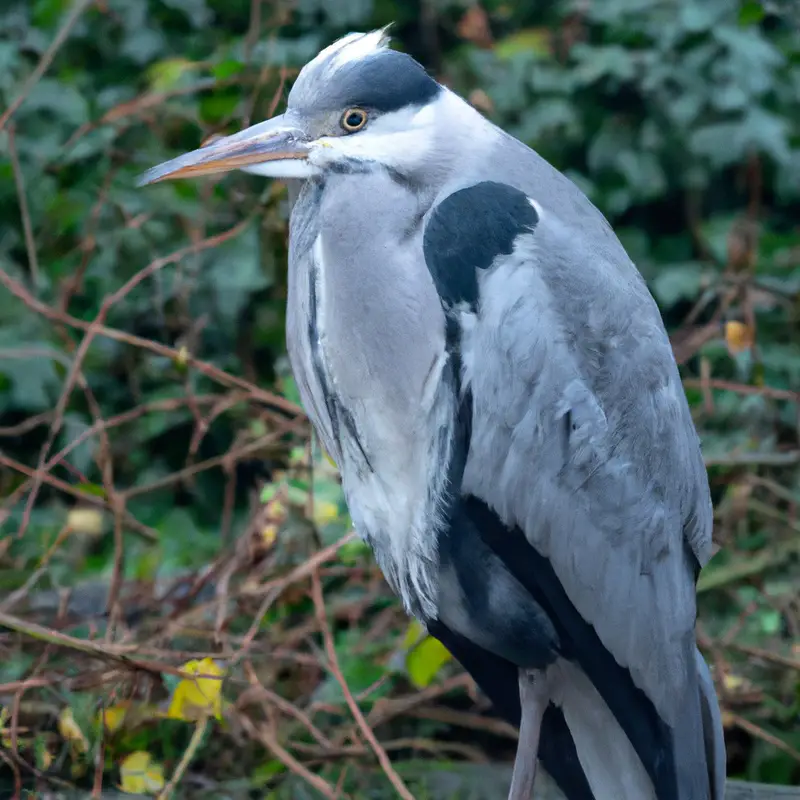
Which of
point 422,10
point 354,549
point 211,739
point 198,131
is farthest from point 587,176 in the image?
point 211,739

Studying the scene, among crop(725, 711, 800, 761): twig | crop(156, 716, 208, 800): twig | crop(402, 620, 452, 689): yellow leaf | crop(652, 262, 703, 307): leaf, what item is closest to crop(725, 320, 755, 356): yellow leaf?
crop(652, 262, 703, 307): leaf

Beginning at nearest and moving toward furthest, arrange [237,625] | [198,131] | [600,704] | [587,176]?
[600,704] → [237,625] → [198,131] → [587,176]

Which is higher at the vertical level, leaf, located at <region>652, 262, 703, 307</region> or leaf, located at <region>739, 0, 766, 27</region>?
leaf, located at <region>739, 0, 766, 27</region>

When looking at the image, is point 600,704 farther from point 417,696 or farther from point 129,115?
point 129,115

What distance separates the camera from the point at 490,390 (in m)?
1.54

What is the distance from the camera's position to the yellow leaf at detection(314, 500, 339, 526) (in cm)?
261

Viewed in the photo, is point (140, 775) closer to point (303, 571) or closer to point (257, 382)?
point (303, 571)

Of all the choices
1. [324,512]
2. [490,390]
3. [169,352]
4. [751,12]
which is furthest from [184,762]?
[751,12]

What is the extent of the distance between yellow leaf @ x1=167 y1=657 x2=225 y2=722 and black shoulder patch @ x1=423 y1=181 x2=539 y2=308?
874 mm

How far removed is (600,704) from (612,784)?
0.11 m

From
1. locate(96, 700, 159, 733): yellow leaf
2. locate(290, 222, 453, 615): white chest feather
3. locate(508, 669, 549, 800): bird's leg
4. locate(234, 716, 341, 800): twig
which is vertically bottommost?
locate(234, 716, 341, 800): twig

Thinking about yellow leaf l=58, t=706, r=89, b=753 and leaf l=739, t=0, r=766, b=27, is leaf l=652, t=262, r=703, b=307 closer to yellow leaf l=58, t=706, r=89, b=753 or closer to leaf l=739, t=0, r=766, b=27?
leaf l=739, t=0, r=766, b=27

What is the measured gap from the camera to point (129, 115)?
3268 mm

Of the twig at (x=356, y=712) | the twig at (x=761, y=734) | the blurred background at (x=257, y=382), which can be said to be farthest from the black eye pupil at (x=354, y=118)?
the twig at (x=761, y=734)
